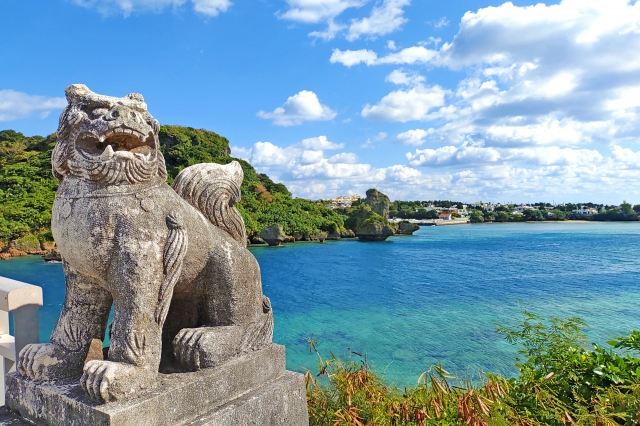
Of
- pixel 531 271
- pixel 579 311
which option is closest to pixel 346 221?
pixel 531 271

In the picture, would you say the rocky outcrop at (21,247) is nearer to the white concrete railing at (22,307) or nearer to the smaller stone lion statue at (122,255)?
the white concrete railing at (22,307)

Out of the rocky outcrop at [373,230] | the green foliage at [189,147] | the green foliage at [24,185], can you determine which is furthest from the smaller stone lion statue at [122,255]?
the rocky outcrop at [373,230]

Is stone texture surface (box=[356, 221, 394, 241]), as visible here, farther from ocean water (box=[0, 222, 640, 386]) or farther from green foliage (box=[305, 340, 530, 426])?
green foliage (box=[305, 340, 530, 426])

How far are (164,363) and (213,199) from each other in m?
0.96

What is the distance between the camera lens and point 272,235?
4228 cm

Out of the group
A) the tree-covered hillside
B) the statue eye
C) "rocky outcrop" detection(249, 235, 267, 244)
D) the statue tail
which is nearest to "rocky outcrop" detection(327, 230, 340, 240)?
the tree-covered hillside

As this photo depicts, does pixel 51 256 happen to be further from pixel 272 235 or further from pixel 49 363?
pixel 49 363

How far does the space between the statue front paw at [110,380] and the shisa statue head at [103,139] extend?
84 centimetres

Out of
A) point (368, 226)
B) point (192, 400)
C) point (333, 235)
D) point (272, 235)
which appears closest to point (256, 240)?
point (272, 235)

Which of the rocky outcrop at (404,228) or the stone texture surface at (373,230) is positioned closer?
the stone texture surface at (373,230)

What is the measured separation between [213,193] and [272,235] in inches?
1574

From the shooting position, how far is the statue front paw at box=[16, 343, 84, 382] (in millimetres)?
2105

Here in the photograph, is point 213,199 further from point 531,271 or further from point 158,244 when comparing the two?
point 531,271

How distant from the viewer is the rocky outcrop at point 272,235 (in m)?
42.3
